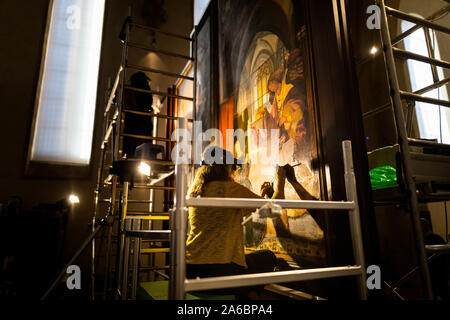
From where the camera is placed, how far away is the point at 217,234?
182 centimetres

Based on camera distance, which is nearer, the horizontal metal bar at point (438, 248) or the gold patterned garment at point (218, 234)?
the horizontal metal bar at point (438, 248)

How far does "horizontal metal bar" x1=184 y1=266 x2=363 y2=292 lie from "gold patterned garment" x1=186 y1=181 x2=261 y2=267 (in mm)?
663

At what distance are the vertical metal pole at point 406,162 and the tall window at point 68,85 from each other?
17.1ft

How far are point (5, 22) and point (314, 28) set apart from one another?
19.5 feet

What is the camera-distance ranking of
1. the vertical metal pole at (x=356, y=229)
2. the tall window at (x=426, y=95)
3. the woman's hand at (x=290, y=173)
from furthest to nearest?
1. the tall window at (x=426, y=95)
2. the woman's hand at (x=290, y=173)
3. the vertical metal pole at (x=356, y=229)

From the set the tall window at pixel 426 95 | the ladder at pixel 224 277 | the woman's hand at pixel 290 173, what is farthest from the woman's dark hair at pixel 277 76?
the tall window at pixel 426 95

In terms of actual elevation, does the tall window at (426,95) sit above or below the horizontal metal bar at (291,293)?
above

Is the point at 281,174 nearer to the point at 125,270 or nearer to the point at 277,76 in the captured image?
the point at 277,76

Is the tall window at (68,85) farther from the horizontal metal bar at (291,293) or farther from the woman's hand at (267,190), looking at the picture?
the horizontal metal bar at (291,293)

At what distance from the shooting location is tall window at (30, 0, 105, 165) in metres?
5.30

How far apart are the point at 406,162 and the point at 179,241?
1240 mm

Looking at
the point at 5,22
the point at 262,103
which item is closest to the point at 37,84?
the point at 5,22

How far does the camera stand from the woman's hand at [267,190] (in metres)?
2.29

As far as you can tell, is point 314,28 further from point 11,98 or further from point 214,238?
point 11,98
